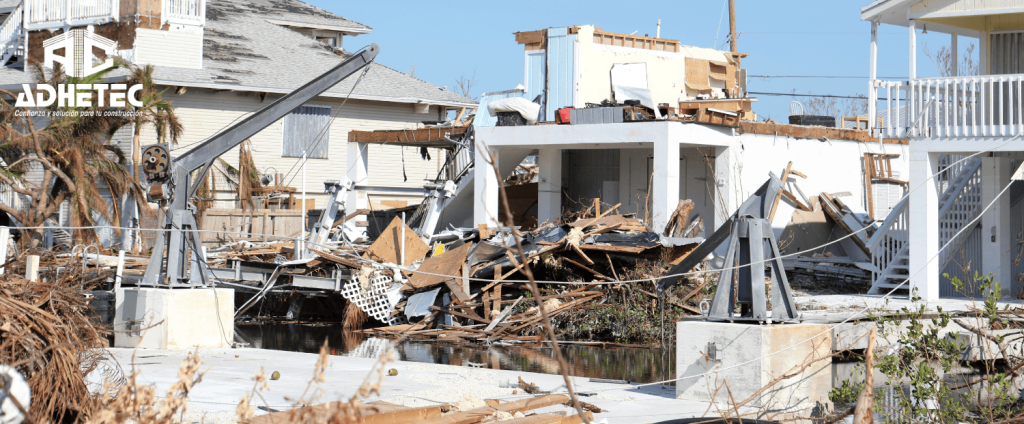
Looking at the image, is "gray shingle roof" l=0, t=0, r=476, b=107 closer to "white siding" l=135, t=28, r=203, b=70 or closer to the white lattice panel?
"white siding" l=135, t=28, r=203, b=70

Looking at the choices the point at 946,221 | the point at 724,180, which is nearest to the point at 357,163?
the point at 724,180

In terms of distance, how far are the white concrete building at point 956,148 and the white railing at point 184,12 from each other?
20.5m

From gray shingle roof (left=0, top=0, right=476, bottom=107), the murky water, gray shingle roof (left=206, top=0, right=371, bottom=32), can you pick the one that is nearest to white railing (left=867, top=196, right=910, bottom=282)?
the murky water

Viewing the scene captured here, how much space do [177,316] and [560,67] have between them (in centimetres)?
1629

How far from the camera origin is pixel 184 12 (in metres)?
31.6

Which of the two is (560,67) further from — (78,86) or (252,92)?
(78,86)

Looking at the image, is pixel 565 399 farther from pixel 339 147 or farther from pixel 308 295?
pixel 339 147

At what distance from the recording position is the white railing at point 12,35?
33.0 meters

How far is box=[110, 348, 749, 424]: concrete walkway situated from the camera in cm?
923

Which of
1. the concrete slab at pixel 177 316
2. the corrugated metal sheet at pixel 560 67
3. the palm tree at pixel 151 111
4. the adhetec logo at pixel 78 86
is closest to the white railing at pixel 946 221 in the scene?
the corrugated metal sheet at pixel 560 67

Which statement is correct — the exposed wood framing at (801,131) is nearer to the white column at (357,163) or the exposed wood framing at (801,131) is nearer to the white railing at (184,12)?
the white column at (357,163)

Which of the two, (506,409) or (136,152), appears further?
(136,152)

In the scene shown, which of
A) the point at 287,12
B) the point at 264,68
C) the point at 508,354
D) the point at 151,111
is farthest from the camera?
the point at 287,12

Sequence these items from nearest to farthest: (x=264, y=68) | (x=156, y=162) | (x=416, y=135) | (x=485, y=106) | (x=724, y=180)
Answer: (x=156, y=162) < (x=724, y=180) < (x=416, y=135) < (x=485, y=106) < (x=264, y=68)
